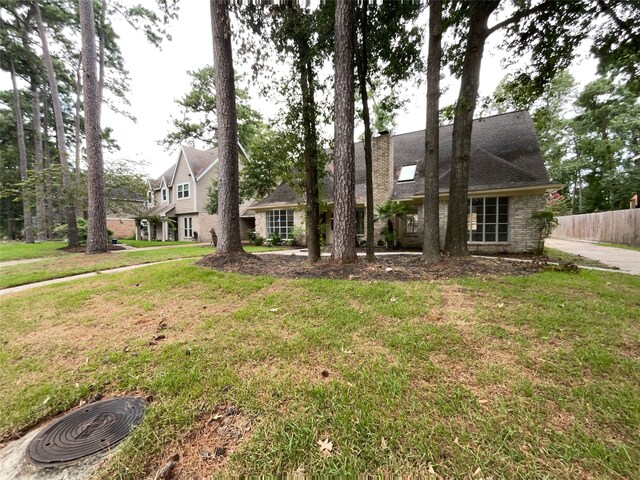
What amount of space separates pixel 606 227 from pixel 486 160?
11282 mm

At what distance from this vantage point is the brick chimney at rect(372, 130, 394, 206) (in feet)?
40.5

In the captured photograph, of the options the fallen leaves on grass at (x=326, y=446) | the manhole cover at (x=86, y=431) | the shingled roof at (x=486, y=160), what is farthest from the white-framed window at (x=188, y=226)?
the fallen leaves on grass at (x=326, y=446)

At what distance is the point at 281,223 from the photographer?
1529 cm

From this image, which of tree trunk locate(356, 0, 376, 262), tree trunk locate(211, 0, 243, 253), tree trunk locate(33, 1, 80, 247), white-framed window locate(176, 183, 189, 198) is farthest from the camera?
white-framed window locate(176, 183, 189, 198)

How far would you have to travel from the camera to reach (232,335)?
2.94 m

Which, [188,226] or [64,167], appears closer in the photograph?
[64,167]

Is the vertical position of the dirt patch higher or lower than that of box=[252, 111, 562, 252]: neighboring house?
lower

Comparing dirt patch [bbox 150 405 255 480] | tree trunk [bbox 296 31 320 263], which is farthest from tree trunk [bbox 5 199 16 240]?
dirt patch [bbox 150 405 255 480]

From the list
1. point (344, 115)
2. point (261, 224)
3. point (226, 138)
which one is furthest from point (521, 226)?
point (261, 224)

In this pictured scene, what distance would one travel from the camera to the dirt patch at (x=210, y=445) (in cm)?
144

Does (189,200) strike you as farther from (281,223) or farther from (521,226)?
(521,226)

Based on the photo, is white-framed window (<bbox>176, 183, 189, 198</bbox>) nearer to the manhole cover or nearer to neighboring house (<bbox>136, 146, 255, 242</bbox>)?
neighboring house (<bbox>136, 146, 255, 242</bbox>)

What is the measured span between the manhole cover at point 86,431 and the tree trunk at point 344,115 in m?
4.19

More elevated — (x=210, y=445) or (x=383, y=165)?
(x=383, y=165)
